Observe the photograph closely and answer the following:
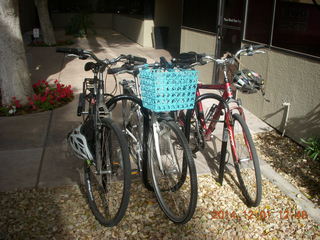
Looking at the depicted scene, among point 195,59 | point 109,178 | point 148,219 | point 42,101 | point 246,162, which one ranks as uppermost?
point 195,59

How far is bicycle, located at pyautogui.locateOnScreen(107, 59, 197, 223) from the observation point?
272 centimetres

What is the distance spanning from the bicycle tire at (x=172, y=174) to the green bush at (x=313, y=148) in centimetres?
173

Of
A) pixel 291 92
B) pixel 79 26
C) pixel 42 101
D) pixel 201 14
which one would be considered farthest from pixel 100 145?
pixel 79 26

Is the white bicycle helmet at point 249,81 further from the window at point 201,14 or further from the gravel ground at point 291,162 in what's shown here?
the window at point 201,14

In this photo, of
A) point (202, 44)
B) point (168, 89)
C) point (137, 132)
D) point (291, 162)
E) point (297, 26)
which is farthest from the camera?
point (202, 44)

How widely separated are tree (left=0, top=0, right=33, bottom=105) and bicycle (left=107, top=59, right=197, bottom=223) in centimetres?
301

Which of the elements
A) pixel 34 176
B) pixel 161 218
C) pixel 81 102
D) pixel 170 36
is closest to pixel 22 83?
pixel 34 176

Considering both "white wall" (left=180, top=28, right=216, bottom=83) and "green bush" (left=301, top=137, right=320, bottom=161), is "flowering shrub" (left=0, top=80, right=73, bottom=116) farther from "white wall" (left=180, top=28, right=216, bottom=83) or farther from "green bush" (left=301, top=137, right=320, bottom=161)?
"green bush" (left=301, top=137, right=320, bottom=161)

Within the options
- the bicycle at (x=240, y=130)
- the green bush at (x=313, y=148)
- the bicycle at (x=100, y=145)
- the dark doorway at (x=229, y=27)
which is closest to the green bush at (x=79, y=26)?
the dark doorway at (x=229, y=27)

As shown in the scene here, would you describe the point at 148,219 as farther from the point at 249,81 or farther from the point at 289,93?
the point at 289,93

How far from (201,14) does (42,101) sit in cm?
393

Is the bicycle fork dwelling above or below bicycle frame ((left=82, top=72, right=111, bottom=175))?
below

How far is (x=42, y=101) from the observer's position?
591 cm

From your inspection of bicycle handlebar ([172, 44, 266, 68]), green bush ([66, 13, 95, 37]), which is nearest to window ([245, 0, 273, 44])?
bicycle handlebar ([172, 44, 266, 68])
